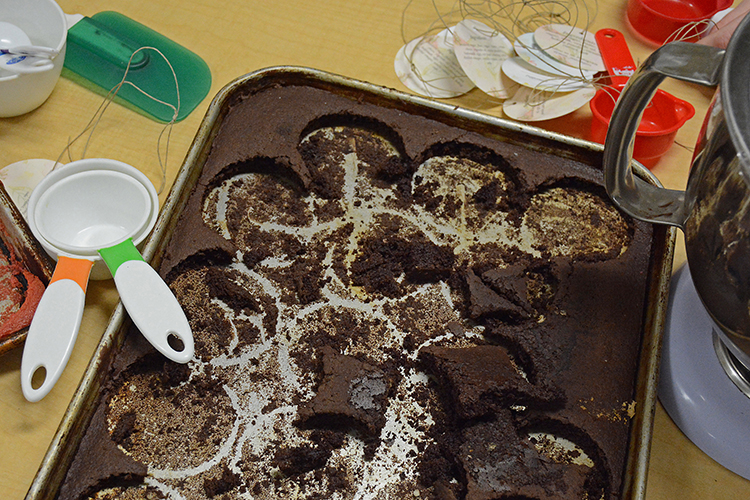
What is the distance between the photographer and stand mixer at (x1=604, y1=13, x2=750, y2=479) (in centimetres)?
80

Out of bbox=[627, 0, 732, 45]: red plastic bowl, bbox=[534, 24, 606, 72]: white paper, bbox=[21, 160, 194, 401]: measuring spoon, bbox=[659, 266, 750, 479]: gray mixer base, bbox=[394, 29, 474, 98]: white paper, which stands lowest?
bbox=[21, 160, 194, 401]: measuring spoon

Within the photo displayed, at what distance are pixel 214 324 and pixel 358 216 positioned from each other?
44cm

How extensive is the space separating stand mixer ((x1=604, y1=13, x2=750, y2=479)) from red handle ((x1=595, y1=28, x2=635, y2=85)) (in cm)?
65

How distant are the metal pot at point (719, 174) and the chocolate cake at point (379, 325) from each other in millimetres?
382

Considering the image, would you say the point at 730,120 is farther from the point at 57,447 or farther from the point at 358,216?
the point at 57,447

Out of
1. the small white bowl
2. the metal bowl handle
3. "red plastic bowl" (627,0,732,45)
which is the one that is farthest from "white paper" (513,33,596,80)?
the small white bowl

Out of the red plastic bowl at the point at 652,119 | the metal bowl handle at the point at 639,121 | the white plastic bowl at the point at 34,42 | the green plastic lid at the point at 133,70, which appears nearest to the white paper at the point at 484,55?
the red plastic bowl at the point at 652,119

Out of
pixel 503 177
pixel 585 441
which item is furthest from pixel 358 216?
pixel 585 441

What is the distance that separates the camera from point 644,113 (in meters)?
1.68

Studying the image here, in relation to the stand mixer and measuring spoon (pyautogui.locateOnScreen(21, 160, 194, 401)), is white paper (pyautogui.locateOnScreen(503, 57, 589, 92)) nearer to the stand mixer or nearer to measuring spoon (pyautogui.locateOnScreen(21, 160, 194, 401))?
the stand mixer

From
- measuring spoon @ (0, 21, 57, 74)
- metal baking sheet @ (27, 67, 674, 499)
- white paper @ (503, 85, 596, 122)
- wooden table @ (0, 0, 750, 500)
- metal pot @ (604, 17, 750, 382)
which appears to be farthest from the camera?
white paper @ (503, 85, 596, 122)

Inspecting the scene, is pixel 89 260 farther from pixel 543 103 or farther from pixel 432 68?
pixel 543 103

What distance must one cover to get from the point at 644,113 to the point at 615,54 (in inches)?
8.4

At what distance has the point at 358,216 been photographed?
1511 millimetres
